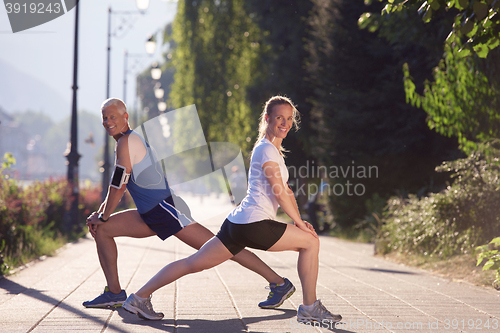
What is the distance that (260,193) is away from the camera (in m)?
4.79

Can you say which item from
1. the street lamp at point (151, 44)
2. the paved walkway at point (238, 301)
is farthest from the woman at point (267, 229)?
the street lamp at point (151, 44)

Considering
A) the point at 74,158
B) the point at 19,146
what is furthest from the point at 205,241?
the point at 19,146

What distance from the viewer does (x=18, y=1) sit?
13164 millimetres

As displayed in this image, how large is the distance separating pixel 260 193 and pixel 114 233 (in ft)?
5.21

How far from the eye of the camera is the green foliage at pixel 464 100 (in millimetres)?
9672

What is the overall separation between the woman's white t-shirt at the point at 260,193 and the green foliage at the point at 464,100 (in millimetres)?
5579

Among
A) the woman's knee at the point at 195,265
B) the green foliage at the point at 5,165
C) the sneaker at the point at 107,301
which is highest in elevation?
the green foliage at the point at 5,165

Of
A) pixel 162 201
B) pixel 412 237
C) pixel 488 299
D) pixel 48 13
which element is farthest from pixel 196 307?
pixel 48 13

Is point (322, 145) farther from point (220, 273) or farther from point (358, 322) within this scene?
point (358, 322)

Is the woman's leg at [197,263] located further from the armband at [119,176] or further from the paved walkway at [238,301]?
the armband at [119,176]

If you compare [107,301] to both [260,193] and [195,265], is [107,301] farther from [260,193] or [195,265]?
[260,193]

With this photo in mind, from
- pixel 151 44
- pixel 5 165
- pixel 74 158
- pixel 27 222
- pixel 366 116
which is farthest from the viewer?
pixel 151 44

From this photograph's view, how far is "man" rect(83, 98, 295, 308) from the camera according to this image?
5.43 meters

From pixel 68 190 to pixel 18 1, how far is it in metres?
4.82
